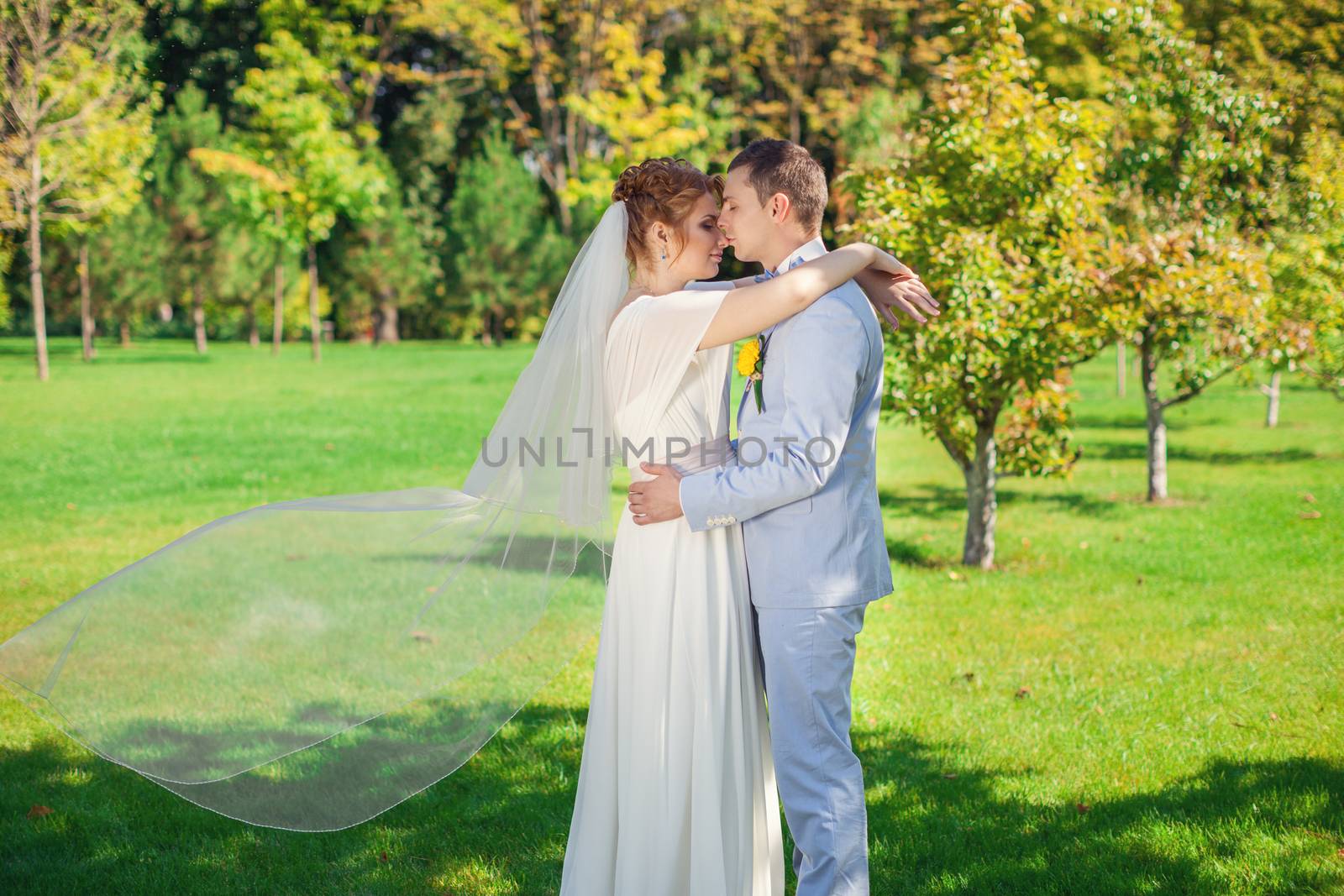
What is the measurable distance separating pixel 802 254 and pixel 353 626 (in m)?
1.87

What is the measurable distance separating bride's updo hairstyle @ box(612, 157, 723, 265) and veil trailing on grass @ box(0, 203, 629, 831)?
6 cm

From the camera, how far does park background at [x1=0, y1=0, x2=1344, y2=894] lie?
4.24 metres

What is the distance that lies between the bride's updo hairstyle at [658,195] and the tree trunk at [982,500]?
625cm

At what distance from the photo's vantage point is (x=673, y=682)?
10.0 feet

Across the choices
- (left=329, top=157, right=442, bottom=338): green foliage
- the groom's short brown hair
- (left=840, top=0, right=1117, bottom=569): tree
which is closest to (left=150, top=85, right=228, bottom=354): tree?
(left=329, top=157, right=442, bottom=338): green foliage

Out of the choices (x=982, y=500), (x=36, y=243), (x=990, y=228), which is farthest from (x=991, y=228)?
(x=36, y=243)

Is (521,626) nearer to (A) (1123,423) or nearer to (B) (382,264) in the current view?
(A) (1123,423)

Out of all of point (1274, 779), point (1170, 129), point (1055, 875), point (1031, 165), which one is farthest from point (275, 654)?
point (1170, 129)

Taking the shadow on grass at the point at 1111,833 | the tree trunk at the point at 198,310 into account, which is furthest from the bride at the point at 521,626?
the tree trunk at the point at 198,310

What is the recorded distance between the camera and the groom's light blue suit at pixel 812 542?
9.26 feet

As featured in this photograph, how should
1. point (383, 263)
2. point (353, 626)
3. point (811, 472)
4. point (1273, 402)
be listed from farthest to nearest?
point (383, 263) → point (1273, 402) → point (353, 626) → point (811, 472)

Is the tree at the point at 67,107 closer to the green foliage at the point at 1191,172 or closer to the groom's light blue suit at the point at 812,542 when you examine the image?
the green foliage at the point at 1191,172

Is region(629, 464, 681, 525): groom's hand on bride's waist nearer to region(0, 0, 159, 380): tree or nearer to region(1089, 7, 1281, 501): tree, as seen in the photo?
region(1089, 7, 1281, 501): tree

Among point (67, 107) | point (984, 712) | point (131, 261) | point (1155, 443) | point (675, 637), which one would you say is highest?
point (67, 107)
